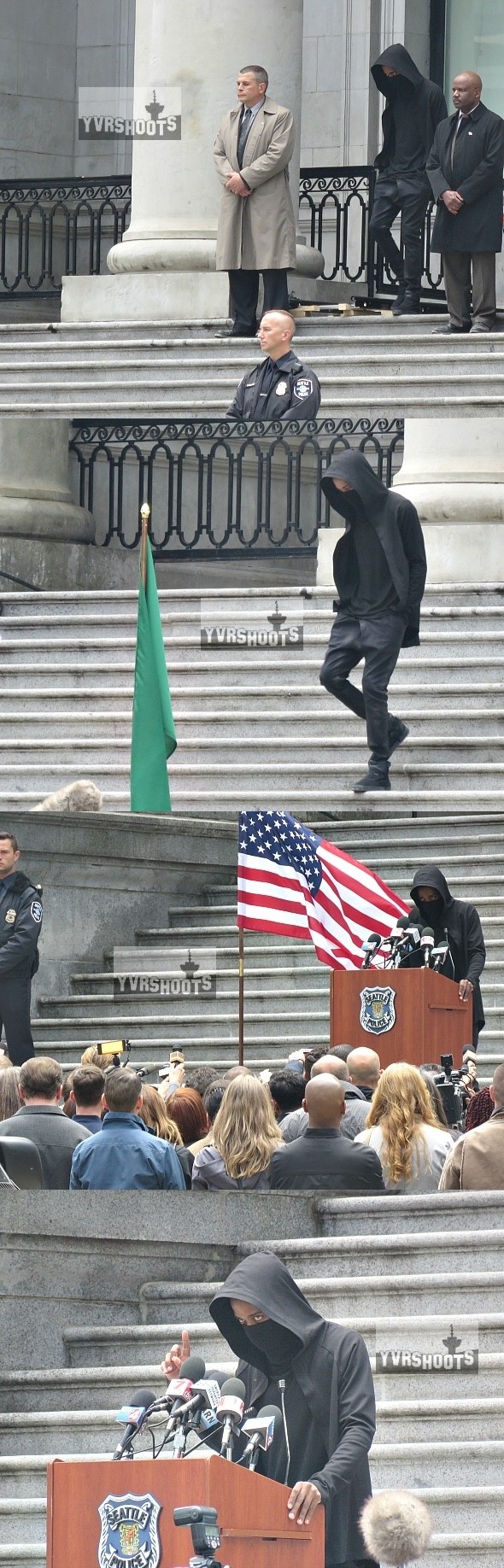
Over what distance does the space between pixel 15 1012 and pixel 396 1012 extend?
128 inches

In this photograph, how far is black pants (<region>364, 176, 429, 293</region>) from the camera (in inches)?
850

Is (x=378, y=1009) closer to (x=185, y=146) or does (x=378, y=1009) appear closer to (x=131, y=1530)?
(x=131, y=1530)

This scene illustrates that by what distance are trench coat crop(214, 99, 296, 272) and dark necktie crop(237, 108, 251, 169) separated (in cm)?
3

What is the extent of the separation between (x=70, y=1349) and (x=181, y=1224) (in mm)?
561

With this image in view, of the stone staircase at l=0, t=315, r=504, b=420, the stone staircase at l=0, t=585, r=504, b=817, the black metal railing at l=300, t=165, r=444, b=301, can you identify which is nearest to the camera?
the stone staircase at l=0, t=585, r=504, b=817

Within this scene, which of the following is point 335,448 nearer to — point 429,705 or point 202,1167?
point 429,705

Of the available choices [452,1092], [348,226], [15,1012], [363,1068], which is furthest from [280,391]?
[348,226]

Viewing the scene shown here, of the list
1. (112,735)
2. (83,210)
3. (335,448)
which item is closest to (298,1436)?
(112,735)

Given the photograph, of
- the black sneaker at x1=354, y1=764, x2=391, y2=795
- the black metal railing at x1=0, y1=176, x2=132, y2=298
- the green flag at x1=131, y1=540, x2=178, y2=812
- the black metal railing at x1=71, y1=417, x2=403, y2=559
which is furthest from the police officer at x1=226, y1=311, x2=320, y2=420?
the black metal railing at x1=0, y1=176, x2=132, y2=298

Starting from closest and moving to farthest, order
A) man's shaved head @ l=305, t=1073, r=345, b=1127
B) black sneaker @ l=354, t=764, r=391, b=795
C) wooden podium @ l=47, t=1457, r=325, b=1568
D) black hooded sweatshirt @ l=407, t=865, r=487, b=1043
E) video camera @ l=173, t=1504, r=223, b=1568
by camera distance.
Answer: video camera @ l=173, t=1504, r=223, b=1568 < wooden podium @ l=47, t=1457, r=325, b=1568 < man's shaved head @ l=305, t=1073, r=345, b=1127 < black hooded sweatshirt @ l=407, t=865, r=487, b=1043 < black sneaker @ l=354, t=764, r=391, b=795

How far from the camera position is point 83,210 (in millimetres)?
27328

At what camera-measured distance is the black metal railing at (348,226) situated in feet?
78.5

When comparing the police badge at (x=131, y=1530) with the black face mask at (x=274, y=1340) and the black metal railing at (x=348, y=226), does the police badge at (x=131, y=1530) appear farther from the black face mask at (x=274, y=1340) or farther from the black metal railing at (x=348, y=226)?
the black metal railing at (x=348, y=226)

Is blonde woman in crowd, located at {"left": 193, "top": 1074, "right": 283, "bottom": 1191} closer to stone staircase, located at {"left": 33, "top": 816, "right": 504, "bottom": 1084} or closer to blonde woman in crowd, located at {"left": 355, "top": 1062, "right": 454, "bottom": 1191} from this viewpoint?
blonde woman in crowd, located at {"left": 355, "top": 1062, "right": 454, "bottom": 1191}
